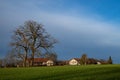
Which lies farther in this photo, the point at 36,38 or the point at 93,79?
the point at 36,38

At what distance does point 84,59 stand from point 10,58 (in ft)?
132

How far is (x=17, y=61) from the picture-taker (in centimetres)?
8075

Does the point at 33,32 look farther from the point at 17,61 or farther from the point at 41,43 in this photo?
the point at 17,61

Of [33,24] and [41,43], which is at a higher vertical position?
[33,24]

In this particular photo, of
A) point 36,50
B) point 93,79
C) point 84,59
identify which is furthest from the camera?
point 84,59

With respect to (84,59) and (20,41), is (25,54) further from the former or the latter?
(84,59)

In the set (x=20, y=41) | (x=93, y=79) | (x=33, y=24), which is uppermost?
(x=33, y=24)

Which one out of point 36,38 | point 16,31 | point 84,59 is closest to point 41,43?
point 36,38

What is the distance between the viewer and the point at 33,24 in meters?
80.8

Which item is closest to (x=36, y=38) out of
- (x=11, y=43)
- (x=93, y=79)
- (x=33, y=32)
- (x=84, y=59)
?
(x=33, y=32)

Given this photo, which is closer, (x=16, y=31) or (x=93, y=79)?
(x=93, y=79)

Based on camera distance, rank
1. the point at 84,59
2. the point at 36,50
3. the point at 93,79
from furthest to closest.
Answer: the point at 84,59
the point at 36,50
the point at 93,79

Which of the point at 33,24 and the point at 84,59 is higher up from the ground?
the point at 33,24

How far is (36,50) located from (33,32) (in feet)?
18.1
